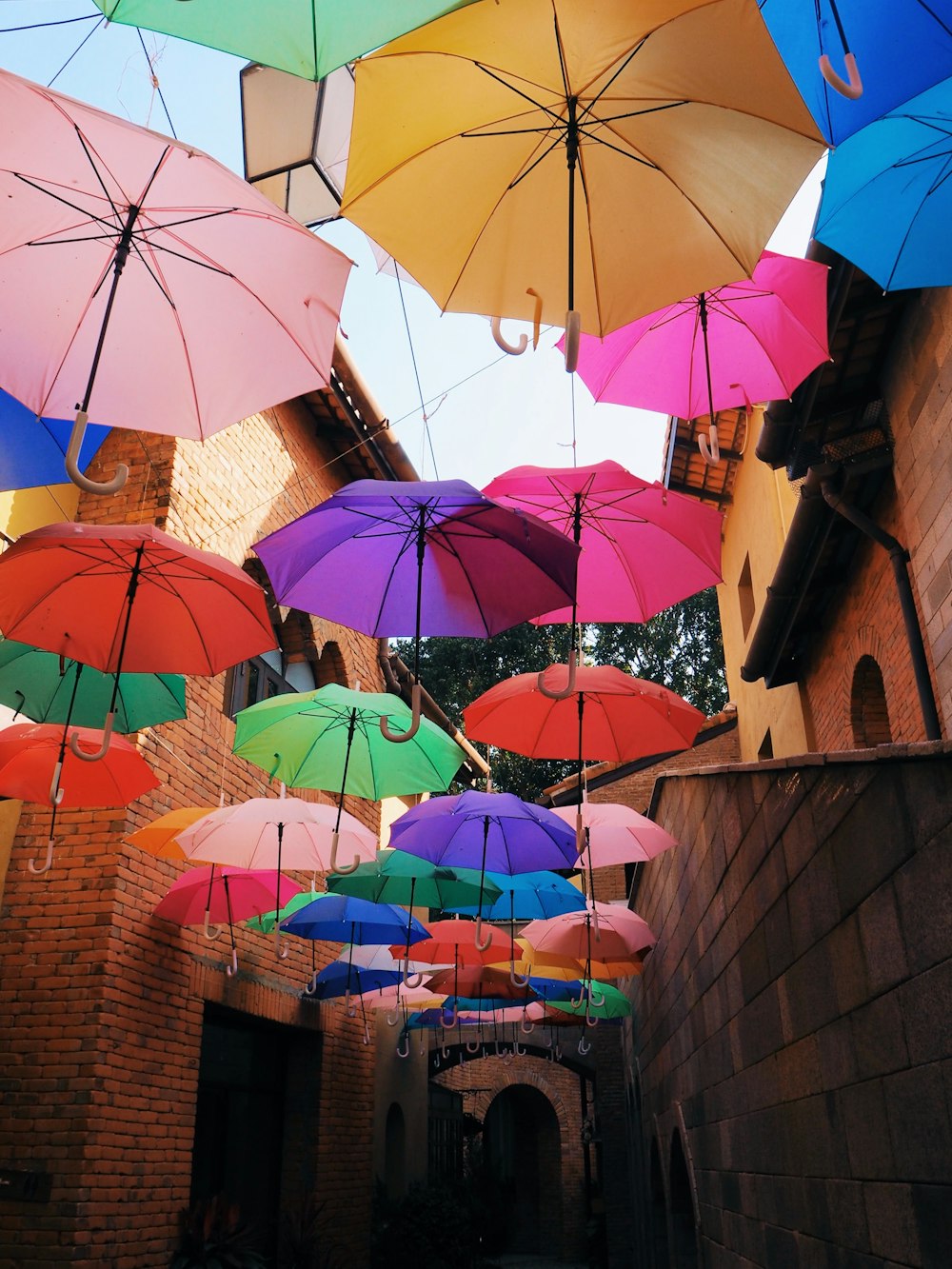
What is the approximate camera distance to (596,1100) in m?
19.0

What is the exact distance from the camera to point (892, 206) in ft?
14.5

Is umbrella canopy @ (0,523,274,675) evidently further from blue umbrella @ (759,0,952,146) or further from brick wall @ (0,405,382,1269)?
blue umbrella @ (759,0,952,146)

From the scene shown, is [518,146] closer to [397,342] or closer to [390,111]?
[390,111]

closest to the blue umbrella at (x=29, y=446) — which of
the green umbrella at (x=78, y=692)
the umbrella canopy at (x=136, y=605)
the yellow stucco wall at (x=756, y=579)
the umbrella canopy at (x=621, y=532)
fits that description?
the umbrella canopy at (x=136, y=605)

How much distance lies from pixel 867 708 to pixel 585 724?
294 cm

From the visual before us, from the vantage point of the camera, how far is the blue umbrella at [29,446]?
505 cm

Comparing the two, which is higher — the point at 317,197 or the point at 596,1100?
the point at 317,197

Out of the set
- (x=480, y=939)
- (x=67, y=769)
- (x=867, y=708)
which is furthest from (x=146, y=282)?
(x=867, y=708)

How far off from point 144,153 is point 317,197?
532 cm

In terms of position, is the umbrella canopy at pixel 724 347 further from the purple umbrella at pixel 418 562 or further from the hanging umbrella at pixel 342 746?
the hanging umbrella at pixel 342 746

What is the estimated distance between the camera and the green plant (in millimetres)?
8086

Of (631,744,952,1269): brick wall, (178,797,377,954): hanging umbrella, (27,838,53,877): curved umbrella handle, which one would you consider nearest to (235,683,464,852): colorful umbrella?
(178,797,377,954): hanging umbrella

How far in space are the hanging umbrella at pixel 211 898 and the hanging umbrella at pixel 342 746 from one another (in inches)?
41.6

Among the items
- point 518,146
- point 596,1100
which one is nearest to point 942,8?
point 518,146
